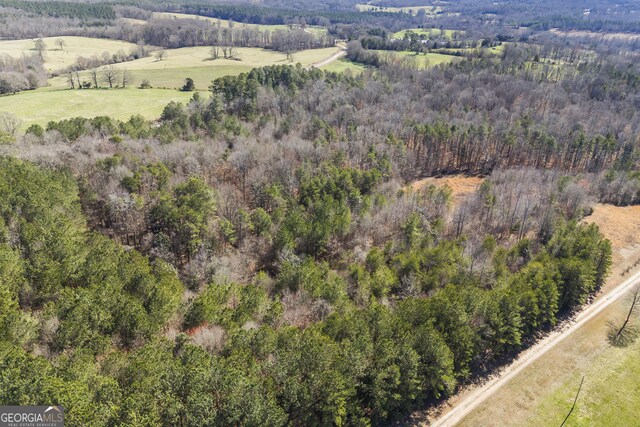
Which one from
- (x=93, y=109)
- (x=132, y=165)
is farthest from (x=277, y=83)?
(x=132, y=165)

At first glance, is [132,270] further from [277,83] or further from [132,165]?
[277,83]

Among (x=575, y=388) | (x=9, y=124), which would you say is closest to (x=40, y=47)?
(x=9, y=124)

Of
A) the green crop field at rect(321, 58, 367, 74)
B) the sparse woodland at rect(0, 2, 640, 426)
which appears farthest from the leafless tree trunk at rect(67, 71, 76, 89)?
the green crop field at rect(321, 58, 367, 74)

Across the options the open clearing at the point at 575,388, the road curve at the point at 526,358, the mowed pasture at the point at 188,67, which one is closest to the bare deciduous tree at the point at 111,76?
the mowed pasture at the point at 188,67

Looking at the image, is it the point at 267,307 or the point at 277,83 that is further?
the point at 277,83

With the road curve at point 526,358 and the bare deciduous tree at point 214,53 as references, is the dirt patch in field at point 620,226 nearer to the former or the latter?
the road curve at point 526,358

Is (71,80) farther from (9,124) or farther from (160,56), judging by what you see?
(160,56)
